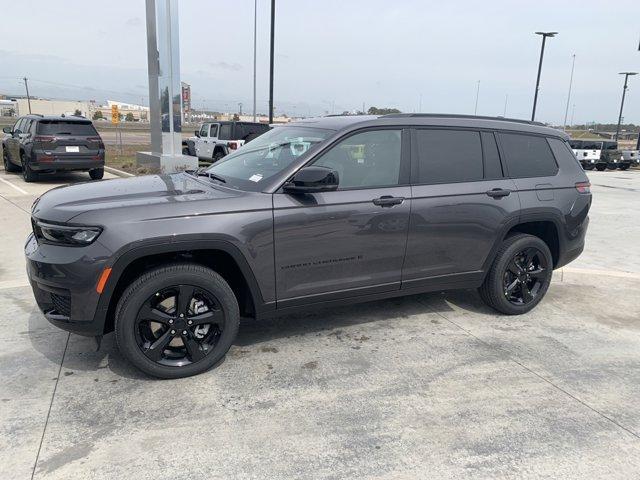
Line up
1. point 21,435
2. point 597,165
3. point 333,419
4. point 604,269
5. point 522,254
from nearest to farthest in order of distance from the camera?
point 21,435 < point 333,419 < point 522,254 < point 604,269 < point 597,165

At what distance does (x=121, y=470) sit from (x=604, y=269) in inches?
243

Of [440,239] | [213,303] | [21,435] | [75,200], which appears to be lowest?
[21,435]

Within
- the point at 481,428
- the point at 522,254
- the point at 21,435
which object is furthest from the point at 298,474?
the point at 522,254

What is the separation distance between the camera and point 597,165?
28.6m

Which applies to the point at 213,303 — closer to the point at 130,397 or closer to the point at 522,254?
the point at 130,397

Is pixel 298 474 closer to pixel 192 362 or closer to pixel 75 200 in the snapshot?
pixel 192 362

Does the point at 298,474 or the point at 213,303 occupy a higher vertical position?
the point at 213,303

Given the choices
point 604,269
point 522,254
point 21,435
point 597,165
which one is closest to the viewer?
point 21,435

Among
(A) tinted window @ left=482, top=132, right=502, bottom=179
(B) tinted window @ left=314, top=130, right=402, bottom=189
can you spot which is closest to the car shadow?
(B) tinted window @ left=314, top=130, right=402, bottom=189

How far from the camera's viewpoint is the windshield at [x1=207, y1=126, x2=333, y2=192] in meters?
3.82

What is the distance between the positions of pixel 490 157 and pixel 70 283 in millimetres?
3495

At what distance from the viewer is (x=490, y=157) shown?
4523 mm

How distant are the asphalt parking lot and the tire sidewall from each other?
0.12m

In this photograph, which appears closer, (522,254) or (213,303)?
(213,303)
